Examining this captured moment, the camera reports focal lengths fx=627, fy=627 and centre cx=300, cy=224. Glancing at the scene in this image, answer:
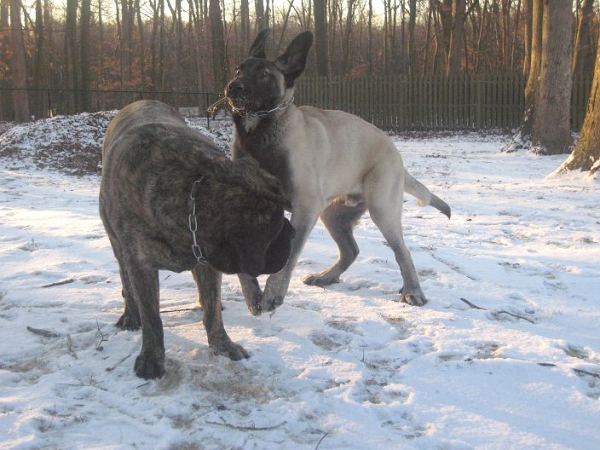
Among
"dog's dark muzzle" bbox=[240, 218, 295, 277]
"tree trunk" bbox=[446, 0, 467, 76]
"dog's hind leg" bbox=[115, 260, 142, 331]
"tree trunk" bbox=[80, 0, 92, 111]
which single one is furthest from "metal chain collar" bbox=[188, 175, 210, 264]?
"tree trunk" bbox=[446, 0, 467, 76]

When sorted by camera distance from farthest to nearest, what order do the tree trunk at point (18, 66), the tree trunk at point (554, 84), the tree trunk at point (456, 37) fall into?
the tree trunk at point (456, 37) → the tree trunk at point (18, 66) → the tree trunk at point (554, 84)

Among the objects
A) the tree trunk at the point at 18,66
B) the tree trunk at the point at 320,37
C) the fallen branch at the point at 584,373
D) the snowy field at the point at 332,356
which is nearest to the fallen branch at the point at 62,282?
the snowy field at the point at 332,356

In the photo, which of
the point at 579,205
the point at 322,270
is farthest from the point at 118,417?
the point at 579,205

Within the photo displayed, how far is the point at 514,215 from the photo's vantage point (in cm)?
775

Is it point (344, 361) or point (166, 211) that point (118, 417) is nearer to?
point (166, 211)

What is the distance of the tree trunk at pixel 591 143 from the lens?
9.66m

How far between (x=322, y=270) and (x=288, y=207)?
2466mm

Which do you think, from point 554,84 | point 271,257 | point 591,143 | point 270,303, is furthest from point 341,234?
point 554,84

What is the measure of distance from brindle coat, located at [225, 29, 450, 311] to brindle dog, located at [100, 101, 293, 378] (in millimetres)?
777

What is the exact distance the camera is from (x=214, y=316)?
3.69 m

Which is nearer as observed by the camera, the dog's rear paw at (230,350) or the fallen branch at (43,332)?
the dog's rear paw at (230,350)

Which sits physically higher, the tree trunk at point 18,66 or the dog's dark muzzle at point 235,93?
the tree trunk at point 18,66

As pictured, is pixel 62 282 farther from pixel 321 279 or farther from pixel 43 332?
pixel 321 279

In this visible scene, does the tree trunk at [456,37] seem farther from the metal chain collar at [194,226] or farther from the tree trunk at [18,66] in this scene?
the metal chain collar at [194,226]
